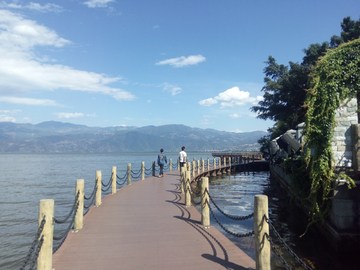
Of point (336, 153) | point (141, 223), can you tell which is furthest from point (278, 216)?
point (141, 223)

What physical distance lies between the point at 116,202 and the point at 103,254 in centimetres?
541

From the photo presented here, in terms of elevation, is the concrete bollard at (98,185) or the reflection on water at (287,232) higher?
the concrete bollard at (98,185)

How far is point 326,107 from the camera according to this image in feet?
25.6

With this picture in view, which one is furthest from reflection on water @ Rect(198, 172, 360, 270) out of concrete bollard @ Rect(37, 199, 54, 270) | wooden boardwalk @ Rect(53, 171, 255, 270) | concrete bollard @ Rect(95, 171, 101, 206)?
concrete bollard @ Rect(37, 199, 54, 270)

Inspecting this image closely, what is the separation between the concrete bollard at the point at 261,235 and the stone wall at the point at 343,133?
431 centimetres

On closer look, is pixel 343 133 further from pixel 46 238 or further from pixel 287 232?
pixel 46 238

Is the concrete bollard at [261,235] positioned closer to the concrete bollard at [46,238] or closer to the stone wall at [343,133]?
the concrete bollard at [46,238]

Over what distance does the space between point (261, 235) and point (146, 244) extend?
106 inches

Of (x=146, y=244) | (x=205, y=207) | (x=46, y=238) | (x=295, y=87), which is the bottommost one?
(x=146, y=244)

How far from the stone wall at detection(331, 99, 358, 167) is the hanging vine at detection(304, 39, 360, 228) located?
0.90 ft

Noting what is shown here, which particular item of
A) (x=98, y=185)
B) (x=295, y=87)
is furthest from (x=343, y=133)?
(x=295, y=87)

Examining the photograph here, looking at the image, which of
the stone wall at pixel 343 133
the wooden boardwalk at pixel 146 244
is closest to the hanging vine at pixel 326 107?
the stone wall at pixel 343 133

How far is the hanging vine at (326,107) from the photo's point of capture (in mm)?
7590

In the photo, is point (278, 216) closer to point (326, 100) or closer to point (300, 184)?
point (300, 184)
